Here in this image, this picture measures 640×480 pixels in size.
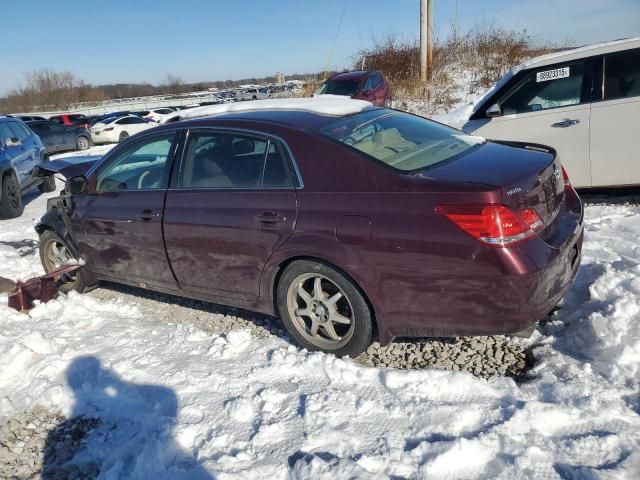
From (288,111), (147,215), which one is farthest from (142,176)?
(288,111)

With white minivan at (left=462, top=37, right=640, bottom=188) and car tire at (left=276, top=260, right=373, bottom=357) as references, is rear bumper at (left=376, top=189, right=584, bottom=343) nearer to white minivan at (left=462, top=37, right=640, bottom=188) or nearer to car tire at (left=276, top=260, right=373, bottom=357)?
car tire at (left=276, top=260, right=373, bottom=357)

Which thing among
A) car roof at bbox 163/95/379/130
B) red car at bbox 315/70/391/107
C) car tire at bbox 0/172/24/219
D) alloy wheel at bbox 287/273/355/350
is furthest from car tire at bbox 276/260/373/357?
red car at bbox 315/70/391/107

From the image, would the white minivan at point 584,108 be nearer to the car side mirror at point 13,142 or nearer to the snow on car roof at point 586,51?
the snow on car roof at point 586,51

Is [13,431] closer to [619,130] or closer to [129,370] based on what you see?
[129,370]

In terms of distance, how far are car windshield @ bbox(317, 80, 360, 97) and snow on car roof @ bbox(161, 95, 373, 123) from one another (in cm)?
924

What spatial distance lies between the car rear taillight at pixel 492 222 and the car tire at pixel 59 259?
3698 mm

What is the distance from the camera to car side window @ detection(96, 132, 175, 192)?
3936 millimetres

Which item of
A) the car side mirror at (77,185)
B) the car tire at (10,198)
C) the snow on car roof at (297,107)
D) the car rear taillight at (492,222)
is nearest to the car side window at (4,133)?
the car tire at (10,198)

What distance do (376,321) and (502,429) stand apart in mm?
937

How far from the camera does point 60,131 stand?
61.0ft

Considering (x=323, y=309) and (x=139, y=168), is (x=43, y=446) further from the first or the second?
(x=139, y=168)

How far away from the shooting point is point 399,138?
3.43m

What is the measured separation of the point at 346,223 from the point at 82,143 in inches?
778

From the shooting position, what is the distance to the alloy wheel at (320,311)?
3.18 m
